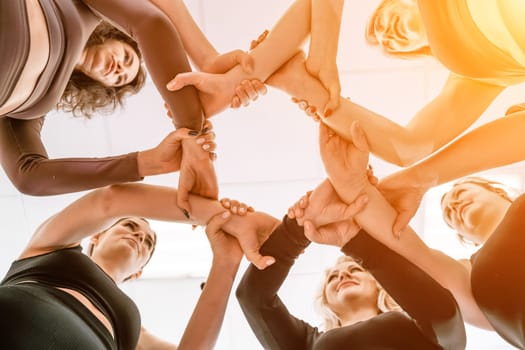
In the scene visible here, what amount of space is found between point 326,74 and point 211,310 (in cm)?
64

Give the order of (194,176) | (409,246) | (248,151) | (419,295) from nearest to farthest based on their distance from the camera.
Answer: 1. (419,295)
2. (409,246)
3. (194,176)
4. (248,151)

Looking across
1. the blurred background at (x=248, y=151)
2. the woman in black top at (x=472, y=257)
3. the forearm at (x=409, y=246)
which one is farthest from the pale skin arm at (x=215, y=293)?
A: the blurred background at (x=248, y=151)

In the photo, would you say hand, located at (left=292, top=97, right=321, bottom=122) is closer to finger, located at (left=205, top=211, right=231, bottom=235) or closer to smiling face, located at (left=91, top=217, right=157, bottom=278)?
finger, located at (left=205, top=211, right=231, bottom=235)

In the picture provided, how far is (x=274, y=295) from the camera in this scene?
4.40ft

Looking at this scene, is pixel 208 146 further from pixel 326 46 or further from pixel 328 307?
pixel 328 307

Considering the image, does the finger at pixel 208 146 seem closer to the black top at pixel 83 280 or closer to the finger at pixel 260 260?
the finger at pixel 260 260

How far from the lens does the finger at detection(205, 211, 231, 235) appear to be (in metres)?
1.41

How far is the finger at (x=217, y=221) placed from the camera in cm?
141

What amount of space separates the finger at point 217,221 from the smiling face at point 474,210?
0.67m

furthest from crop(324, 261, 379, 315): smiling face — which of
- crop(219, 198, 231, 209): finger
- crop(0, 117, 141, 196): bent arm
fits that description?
crop(0, 117, 141, 196): bent arm

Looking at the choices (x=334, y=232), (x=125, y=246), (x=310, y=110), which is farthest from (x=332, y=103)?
(x=125, y=246)

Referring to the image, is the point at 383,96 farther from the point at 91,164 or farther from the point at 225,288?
the point at 91,164

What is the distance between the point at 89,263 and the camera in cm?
139

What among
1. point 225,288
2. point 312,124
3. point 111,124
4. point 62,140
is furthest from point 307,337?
point 62,140
